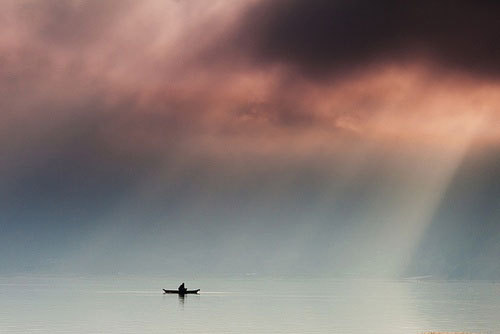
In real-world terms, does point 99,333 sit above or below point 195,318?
below

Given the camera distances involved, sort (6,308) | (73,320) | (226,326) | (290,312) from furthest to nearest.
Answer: (6,308) → (290,312) → (73,320) → (226,326)

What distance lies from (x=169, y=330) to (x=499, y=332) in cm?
4697

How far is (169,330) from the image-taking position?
108 meters

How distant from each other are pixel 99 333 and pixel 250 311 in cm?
5519

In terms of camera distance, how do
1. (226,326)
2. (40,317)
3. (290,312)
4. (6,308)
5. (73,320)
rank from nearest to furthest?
(226,326) → (73,320) → (40,317) → (290,312) → (6,308)

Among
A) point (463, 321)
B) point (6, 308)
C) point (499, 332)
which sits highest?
point (6, 308)

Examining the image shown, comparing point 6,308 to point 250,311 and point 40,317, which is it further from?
point 250,311

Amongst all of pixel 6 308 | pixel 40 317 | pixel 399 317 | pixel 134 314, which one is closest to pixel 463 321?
pixel 399 317

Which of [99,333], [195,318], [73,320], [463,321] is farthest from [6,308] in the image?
[463,321]

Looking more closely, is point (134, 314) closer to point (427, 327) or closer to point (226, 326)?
point (226, 326)

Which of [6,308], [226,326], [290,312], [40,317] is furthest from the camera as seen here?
[6,308]

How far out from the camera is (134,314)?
142875 mm

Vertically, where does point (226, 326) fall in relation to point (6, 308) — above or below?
below

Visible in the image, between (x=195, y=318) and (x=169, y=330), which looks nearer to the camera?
(x=169, y=330)
